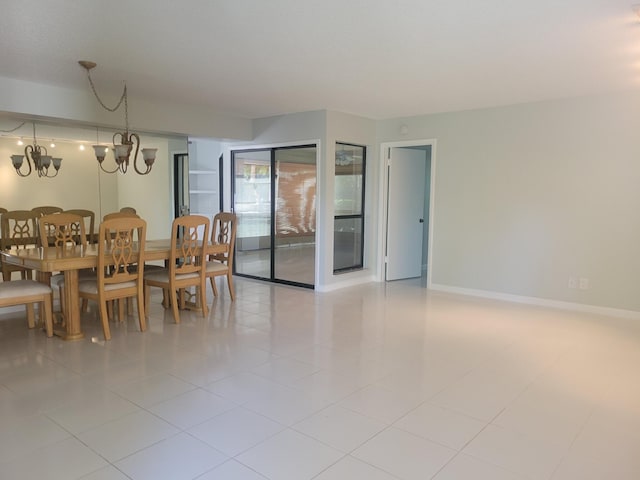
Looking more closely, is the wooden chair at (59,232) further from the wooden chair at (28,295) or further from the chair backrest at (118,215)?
the chair backrest at (118,215)

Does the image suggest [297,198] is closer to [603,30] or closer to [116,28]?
[116,28]

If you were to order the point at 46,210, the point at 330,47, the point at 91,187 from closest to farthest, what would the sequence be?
1. the point at 330,47
2. the point at 46,210
3. the point at 91,187

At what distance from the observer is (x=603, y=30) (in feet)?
9.71

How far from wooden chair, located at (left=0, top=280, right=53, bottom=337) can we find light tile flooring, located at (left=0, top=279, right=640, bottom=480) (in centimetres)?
23

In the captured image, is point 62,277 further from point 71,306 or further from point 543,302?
point 543,302

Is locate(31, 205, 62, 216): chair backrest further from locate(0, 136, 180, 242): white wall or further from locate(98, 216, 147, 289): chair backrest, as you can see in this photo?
locate(98, 216, 147, 289): chair backrest

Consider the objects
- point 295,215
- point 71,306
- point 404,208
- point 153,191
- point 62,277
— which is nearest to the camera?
point 71,306

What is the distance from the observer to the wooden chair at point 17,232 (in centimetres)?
458

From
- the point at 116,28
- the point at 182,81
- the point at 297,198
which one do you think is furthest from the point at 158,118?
the point at 116,28

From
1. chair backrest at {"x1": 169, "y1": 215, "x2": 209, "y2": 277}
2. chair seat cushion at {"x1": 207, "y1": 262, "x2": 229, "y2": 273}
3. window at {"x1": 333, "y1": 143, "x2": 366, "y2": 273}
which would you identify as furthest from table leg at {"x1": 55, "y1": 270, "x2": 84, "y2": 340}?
window at {"x1": 333, "y1": 143, "x2": 366, "y2": 273}

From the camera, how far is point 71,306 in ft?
12.9

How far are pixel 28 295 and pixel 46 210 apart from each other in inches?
61.2

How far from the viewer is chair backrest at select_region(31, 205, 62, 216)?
493cm

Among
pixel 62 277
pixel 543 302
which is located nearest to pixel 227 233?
pixel 62 277
